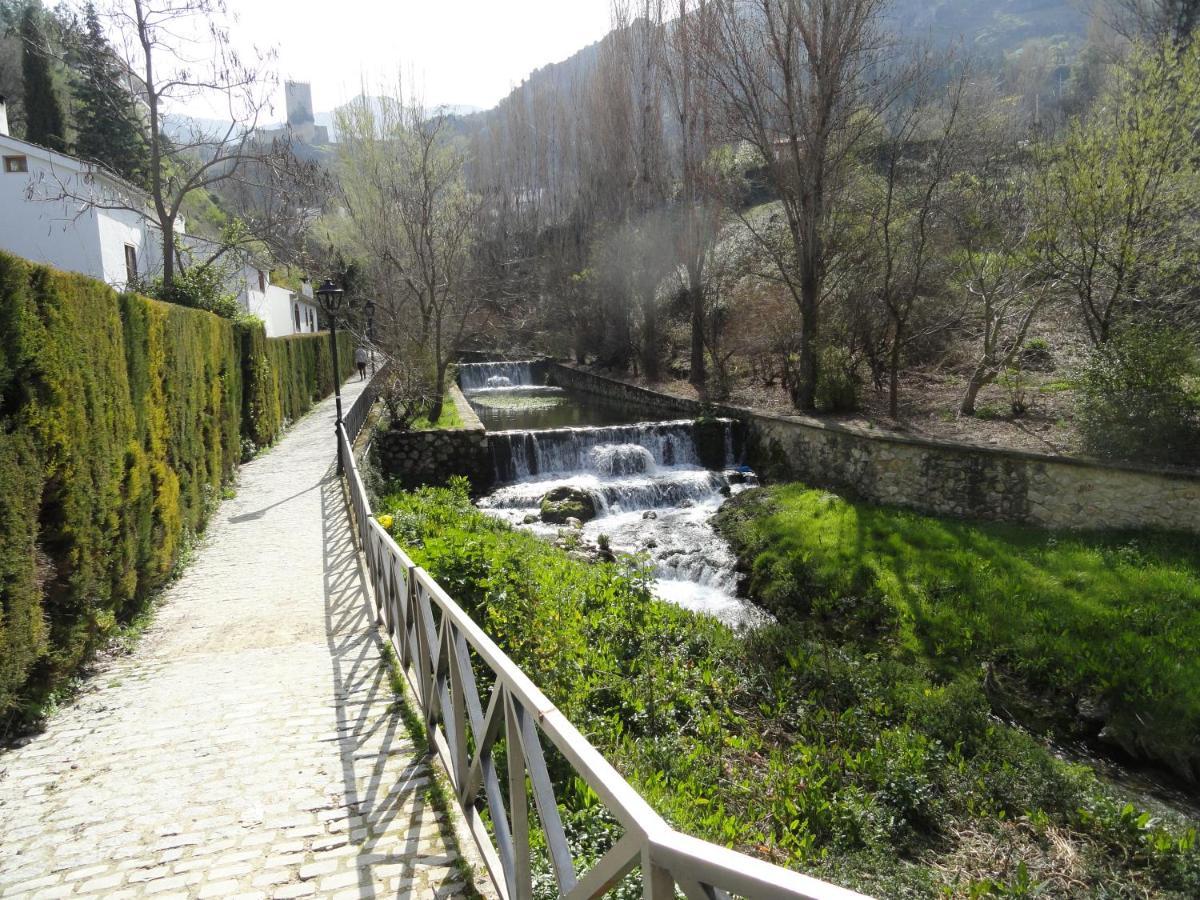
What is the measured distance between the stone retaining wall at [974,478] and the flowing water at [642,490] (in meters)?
1.59

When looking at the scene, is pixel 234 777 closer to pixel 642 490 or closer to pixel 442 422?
pixel 642 490

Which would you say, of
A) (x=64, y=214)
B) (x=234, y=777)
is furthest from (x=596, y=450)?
(x=64, y=214)

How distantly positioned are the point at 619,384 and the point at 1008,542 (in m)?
17.5

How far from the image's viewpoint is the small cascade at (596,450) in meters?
16.3

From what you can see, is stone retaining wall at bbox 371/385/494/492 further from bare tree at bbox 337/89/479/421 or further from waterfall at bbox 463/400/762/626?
bare tree at bbox 337/89/479/421

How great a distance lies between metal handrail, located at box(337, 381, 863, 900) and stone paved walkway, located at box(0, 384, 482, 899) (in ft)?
1.15

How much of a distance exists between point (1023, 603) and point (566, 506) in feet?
26.2

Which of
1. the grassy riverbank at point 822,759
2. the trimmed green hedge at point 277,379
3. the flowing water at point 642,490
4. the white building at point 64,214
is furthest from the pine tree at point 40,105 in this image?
the grassy riverbank at point 822,759

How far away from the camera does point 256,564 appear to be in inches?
358

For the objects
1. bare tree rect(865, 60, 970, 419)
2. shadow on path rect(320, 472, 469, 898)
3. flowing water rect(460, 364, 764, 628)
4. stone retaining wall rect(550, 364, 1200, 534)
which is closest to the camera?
shadow on path rect(320, 472, 469, 898)

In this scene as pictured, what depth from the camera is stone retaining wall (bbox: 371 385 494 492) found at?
1571 cm

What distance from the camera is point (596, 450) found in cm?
1664

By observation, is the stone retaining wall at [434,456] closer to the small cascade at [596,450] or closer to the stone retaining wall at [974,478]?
the small cascade at [596,450]

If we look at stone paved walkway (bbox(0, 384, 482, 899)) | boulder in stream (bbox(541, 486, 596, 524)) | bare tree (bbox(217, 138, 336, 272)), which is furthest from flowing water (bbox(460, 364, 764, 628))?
bare tree (bbox(217, 138, 336, 272))
